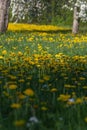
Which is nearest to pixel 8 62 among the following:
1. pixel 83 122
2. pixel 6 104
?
pixel 6 104

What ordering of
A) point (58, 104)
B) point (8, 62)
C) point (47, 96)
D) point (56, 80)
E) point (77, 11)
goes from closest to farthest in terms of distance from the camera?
point (58, 104)
point (47, 96)
point (56, 80)
point (8, 62)
point (77, 11)

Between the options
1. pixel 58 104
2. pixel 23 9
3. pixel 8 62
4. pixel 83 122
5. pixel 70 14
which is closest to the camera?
pixel 83 122

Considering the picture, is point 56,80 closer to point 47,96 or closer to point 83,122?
point 47,96

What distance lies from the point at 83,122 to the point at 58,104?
0.84 m

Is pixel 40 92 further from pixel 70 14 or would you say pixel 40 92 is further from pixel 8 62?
pixel 70 14

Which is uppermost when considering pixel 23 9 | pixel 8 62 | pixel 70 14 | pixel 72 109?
pixel 72 109

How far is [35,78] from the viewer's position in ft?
19.6

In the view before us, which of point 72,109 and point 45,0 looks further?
point 45,0

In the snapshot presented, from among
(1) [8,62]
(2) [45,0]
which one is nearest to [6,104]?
(1) [8,62]

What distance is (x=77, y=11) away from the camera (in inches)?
1114

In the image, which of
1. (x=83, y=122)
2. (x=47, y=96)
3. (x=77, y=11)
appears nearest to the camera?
(x=83, y=122)

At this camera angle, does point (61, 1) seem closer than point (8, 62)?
No

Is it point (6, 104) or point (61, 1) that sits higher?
point (6, 104)

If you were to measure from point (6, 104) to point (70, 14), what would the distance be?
5338 cm
